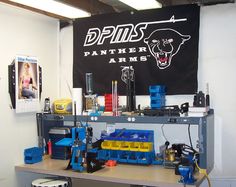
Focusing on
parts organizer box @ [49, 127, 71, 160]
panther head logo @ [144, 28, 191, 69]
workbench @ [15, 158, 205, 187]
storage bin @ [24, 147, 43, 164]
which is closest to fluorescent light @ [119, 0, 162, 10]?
panther head logo @ [144, 28, 191, 69]

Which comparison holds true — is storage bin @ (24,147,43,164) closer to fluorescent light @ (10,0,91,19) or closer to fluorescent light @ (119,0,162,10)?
fluorescent light @ (10,0,91,19)

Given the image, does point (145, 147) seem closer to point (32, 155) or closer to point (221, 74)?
point (221, 74)

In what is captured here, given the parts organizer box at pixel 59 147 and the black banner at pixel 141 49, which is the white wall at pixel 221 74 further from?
the parts organizer box at pixel 59 147

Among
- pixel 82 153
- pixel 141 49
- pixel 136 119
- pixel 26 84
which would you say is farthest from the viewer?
pixel 141 49

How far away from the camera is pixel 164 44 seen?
12.3 feet

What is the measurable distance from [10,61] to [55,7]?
2.65ft

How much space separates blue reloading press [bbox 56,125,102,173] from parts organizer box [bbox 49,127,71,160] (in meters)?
0.50

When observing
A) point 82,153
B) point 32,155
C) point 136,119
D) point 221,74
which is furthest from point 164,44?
point 32,155

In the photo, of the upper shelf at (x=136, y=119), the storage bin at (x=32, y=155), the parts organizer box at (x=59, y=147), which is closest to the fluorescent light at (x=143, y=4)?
the upper shelf at (x=136, y=119)

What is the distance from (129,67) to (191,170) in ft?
5.28

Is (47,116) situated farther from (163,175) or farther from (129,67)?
(163,175)

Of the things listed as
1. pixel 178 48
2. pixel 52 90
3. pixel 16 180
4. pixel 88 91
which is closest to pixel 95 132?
pixel 88 91

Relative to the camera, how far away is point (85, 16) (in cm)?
412

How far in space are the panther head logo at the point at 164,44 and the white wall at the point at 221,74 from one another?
267mm
